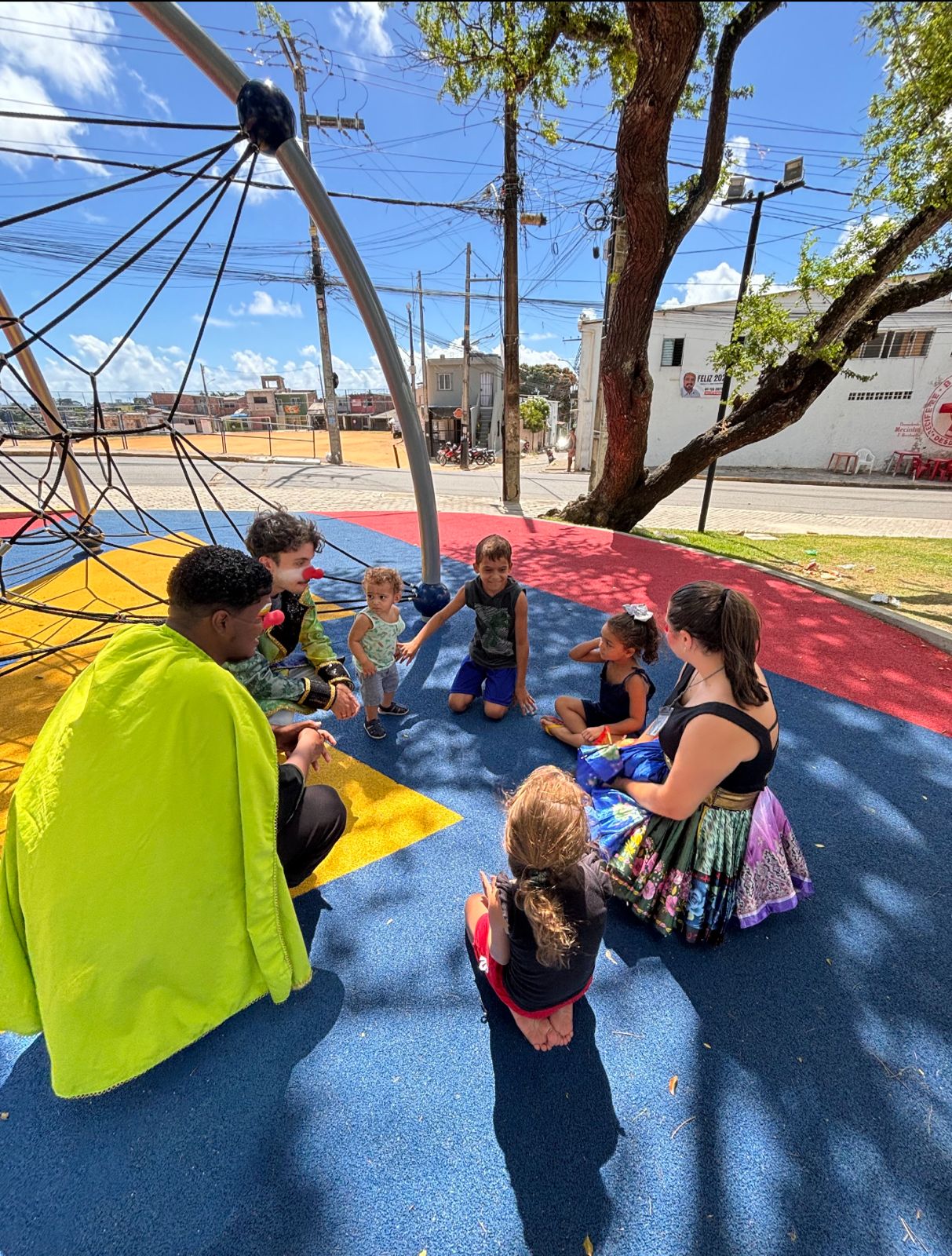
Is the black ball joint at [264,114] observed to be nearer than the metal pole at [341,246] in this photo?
No

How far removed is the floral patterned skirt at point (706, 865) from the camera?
2.01m

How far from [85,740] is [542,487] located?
66.6 feet

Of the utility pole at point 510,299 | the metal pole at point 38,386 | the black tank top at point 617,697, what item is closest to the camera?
the black tank top at point 617,697

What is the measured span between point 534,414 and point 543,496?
2490 centimetres

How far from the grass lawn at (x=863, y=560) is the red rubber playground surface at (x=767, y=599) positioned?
2.78 feet

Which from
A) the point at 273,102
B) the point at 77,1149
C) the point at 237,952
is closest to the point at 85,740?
the point at 237,952

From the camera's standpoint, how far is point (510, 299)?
1195cm

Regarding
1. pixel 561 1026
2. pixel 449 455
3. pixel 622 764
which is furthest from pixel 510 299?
pixel 449 455

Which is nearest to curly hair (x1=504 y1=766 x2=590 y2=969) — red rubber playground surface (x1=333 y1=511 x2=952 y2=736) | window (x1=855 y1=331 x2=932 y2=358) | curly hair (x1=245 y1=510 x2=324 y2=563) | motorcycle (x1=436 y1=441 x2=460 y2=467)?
curly hair (x1=245 y1=510 x2=324 y2=563)

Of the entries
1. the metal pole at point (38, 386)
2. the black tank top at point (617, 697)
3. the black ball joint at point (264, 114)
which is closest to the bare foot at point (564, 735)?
the black tank top at point (617, 697)

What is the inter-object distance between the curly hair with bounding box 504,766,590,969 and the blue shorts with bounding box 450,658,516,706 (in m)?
1.98

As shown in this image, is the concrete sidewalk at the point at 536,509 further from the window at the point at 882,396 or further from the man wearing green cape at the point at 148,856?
the window at the point at 882,396

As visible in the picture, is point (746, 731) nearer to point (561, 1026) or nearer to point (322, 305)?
point (561, 1026)

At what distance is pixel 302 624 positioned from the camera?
292 centimetres
